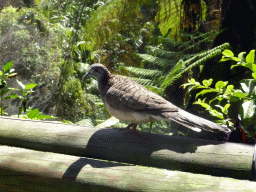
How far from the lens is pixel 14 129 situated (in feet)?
4.27

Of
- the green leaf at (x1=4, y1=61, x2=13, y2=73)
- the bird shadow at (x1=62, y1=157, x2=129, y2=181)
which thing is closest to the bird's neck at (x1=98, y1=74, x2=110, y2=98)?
the bird shadow at (x1=62, y1=157, x2=129, y2=181)

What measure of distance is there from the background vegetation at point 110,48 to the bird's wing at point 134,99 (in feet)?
2.23

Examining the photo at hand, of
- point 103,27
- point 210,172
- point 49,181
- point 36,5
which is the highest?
point 36,5

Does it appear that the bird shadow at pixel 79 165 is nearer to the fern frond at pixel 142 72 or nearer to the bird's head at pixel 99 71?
the bird's head at pixel 99 71

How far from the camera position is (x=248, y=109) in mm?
1035

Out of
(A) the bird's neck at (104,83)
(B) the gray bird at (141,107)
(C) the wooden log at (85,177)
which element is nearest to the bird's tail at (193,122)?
(B) the gray bird at (141,107)

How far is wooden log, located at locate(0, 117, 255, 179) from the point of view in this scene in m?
0.95

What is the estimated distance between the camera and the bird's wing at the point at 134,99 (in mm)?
1089

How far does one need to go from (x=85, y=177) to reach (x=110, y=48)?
2290 mm

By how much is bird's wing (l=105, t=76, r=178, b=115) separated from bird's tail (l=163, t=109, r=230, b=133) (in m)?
0.03

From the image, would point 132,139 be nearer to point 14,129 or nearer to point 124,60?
point 14,129

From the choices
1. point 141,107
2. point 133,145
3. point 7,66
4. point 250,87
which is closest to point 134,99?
point 141,107

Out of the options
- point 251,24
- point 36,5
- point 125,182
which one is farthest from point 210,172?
point 36,5

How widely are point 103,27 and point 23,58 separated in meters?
1.37
